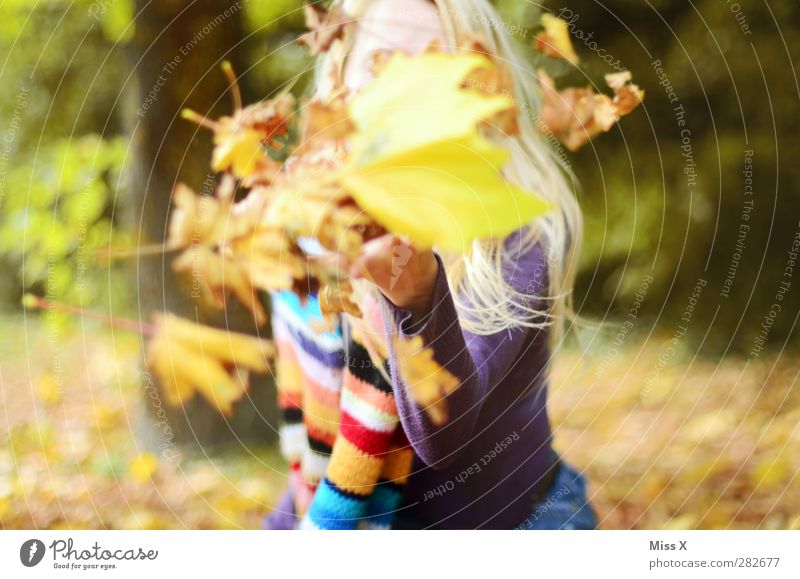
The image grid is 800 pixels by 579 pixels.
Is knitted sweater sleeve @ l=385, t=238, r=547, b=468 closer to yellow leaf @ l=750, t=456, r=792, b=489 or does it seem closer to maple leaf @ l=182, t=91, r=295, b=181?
maple leaf @ l=182, t=91, r=295, b=181

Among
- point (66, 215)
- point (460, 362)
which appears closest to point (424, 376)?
point (460, 362)

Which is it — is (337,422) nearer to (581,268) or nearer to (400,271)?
(400,271)

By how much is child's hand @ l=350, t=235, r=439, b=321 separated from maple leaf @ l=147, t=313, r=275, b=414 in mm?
175

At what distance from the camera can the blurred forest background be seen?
1132mm

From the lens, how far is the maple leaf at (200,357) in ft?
3.74

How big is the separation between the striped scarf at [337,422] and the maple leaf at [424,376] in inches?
1.3

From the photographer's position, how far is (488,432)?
1.15 m

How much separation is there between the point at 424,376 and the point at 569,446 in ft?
0.80

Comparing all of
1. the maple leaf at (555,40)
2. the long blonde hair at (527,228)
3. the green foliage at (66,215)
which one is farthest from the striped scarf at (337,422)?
the maple leaf at (555,40)

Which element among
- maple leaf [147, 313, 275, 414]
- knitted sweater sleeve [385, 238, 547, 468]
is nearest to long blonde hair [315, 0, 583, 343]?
knitted sweater sleeve [385, 238, 547, 468]

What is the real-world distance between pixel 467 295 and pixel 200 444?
41 cm

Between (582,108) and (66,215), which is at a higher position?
(66,215)
